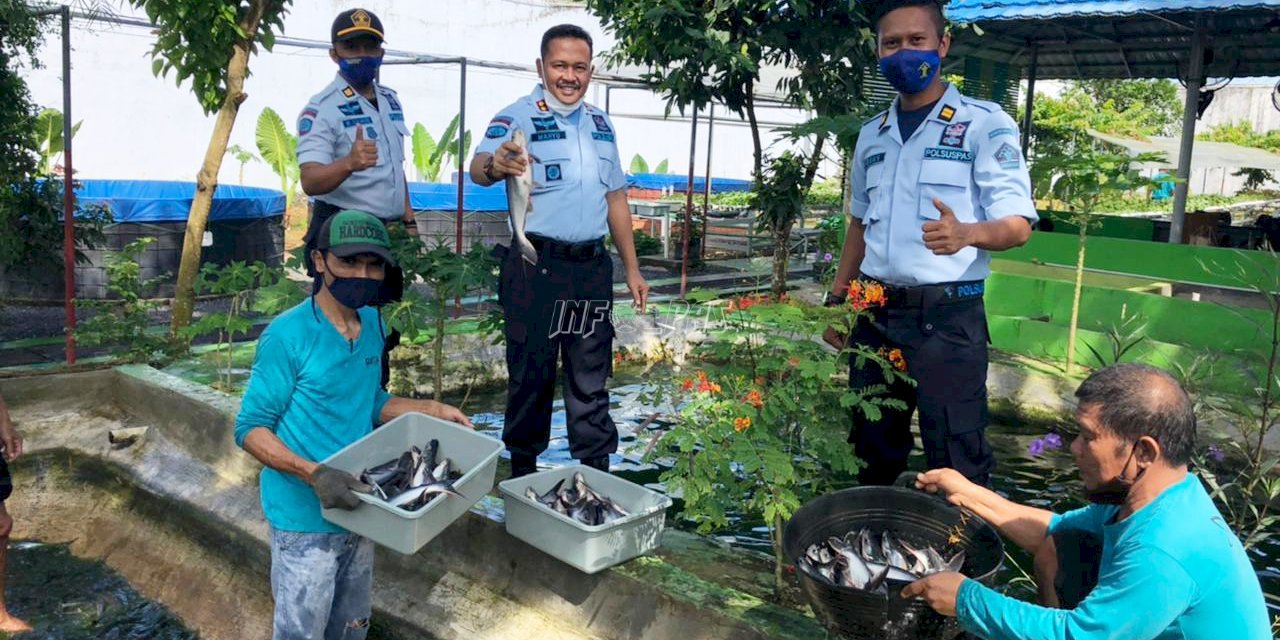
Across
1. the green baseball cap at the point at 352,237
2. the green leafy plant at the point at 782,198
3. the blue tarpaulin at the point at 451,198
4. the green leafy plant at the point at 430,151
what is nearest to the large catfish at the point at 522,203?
the green baseball cap at the point at 352,237

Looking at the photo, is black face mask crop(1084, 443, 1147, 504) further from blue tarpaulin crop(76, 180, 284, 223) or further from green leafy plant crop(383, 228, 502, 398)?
blue tarpaulin crop(76, 180, 284, 223)

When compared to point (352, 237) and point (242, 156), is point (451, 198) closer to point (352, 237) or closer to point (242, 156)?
Result: point (242, 156)

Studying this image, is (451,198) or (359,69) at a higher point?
(359,69)

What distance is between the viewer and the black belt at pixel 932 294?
3830 millimetres

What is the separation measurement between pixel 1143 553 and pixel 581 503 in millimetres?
2145

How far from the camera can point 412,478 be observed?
11.6ft

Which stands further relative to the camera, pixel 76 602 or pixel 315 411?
pixel 76 602

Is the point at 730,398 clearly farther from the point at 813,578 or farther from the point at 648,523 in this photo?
the point at 813,578

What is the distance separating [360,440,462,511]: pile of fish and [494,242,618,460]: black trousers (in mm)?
1114

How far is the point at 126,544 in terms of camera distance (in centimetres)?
583

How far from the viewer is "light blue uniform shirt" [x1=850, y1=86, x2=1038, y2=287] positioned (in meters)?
3.78

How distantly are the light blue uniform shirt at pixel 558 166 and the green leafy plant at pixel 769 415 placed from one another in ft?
3.09

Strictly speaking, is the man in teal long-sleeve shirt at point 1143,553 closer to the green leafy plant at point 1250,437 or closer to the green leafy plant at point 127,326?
the green leafy plant at point 1250,437

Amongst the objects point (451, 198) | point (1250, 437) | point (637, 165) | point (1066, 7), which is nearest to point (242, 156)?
point (451, 198)
